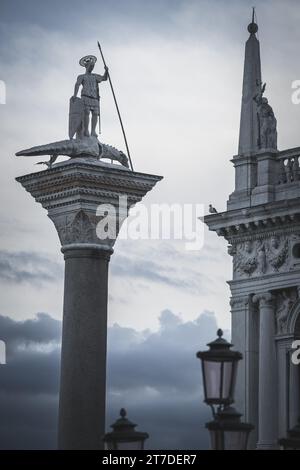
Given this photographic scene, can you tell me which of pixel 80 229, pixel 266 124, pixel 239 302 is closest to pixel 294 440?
pixel 80 229

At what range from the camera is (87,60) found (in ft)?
147

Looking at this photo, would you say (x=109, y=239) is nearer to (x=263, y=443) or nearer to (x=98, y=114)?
(x=98, y=114)

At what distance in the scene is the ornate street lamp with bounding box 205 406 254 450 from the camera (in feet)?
90.1

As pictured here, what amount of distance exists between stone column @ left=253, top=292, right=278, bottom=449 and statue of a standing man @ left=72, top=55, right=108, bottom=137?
9.78 m

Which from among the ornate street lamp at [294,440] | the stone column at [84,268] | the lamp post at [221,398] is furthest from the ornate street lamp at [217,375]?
the stone column at [84,268]

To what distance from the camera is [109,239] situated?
140ft

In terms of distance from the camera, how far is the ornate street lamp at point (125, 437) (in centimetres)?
3008

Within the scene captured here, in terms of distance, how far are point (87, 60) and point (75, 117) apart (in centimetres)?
170

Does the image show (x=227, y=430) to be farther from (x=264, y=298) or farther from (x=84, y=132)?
(x=264, y=298)

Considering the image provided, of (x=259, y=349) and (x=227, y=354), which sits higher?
(x=259, y=349)
